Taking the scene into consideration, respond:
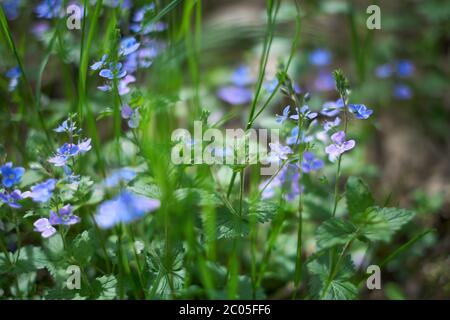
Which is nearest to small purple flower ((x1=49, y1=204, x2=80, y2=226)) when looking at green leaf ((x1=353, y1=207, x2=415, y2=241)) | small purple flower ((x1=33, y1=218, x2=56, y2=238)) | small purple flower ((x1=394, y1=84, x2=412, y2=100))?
small purple flower ((x1=33, y1=218, x2=56, y2=238))

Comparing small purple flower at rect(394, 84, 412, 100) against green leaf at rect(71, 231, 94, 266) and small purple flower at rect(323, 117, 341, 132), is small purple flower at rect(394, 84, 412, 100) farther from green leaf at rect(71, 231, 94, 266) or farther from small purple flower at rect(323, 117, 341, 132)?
green leaf at rect(71, 231, 94, 266)

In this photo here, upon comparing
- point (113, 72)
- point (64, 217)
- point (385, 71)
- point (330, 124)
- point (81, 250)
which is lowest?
point (81, 250)

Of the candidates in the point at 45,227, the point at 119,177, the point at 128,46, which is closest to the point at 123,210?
the point at 119,177

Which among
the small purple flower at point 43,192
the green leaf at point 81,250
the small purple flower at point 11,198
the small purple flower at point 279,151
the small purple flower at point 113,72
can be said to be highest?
the small purple flower at point 113,72

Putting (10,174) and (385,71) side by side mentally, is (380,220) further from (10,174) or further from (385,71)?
(385,71)

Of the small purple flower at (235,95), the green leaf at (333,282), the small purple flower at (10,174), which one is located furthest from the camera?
the small purple flower at (235,95)

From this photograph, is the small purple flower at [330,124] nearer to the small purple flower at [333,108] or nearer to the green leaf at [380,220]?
the small purple flower at [333,108]

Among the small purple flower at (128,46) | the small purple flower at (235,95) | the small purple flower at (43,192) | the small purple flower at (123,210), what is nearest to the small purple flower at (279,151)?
the small purple flower at (123,210)
